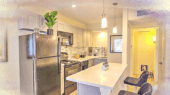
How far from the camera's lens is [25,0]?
6.63 feet

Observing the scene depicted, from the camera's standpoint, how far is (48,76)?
2020mm

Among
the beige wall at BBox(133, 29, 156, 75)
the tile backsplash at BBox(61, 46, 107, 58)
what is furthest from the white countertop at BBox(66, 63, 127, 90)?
the beige wall at BBox(133, 29, 156, 75)

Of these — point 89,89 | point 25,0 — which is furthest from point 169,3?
point 25,0

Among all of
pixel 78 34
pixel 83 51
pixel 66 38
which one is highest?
pixel 78 34

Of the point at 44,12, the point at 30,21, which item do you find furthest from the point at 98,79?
the point at 44,12

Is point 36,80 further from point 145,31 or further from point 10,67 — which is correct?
point 145,31

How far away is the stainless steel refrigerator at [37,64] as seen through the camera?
178cm

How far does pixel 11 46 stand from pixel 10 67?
41 centimetres

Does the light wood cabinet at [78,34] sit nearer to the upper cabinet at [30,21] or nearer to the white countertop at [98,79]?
the upper cabinet at [30,21]

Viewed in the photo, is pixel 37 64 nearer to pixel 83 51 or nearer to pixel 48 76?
pixel 48 76

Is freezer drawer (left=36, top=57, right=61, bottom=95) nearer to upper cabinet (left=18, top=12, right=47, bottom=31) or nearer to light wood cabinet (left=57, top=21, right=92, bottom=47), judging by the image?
upper cabinet (left=18, top=12, right=47, bottom=31)

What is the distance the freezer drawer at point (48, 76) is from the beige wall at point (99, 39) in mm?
2630

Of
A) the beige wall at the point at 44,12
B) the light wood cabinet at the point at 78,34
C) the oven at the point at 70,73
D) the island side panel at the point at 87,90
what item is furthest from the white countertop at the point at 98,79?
the beige wall at the point at 44,12

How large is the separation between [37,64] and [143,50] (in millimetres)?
4136
